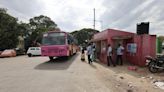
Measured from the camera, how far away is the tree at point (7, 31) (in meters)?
47.4

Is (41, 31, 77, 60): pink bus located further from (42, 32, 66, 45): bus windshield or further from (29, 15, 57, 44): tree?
(29, 15, 57, 44): tree

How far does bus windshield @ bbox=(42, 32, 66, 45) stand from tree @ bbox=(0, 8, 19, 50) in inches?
1012

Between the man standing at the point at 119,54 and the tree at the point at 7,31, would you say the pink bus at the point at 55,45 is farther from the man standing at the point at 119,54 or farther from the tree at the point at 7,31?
the tree at the point at 7,31

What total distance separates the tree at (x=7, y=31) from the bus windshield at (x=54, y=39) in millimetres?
25707

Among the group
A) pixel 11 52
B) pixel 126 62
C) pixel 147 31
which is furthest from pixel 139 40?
pixel 11 52

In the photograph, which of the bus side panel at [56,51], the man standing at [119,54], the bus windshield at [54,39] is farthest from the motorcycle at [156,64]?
the bus windshield at [54,39]

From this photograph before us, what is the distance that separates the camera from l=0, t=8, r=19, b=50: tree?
47366 millimetres

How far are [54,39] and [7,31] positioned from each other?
27.8 meters

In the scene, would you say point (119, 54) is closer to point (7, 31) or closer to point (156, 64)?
point (156, 64)

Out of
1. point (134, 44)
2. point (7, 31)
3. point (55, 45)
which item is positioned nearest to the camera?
point (134, 44)

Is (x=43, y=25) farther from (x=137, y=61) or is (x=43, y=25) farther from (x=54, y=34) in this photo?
(x=137, y=61)

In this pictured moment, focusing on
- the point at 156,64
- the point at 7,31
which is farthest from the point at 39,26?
the point at 156,64

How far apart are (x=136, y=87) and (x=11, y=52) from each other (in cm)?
3467

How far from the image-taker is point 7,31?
1901 inches
